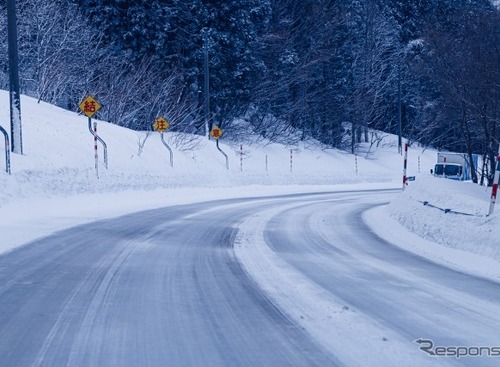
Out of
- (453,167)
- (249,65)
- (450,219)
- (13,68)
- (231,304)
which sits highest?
(249,65)

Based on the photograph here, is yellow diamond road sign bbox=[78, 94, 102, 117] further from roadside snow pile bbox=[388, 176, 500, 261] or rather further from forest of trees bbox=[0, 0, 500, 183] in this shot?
roadside snow pile bbox=[388, 176, 500, 261]

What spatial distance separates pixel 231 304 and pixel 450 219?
6.51 meters

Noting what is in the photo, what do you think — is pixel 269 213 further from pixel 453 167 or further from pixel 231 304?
pixel 453 167

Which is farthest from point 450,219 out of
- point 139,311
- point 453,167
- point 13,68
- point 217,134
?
point 453,167

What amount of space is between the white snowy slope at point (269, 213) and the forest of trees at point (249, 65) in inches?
196

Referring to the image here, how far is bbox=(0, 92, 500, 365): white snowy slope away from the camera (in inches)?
241

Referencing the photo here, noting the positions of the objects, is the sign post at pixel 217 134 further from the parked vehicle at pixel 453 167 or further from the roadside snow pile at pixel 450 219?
the roadside snow pile at pixel 450 219

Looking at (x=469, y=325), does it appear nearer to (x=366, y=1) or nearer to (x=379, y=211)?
(x=379, y=211)

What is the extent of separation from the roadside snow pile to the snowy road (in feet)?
3.48

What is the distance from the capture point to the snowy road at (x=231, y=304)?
193 inches

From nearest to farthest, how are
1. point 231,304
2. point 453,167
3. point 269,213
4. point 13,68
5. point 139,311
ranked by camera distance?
point 139,311, point 231,304, point 269,213, point 13,68, point 453,167

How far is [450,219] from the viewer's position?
11633 millimetres

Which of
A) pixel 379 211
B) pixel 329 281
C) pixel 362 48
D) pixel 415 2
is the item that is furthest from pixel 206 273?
pixel 415 2

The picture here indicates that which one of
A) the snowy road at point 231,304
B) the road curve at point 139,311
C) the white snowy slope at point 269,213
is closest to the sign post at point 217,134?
the white snowy slope at point 269,213
